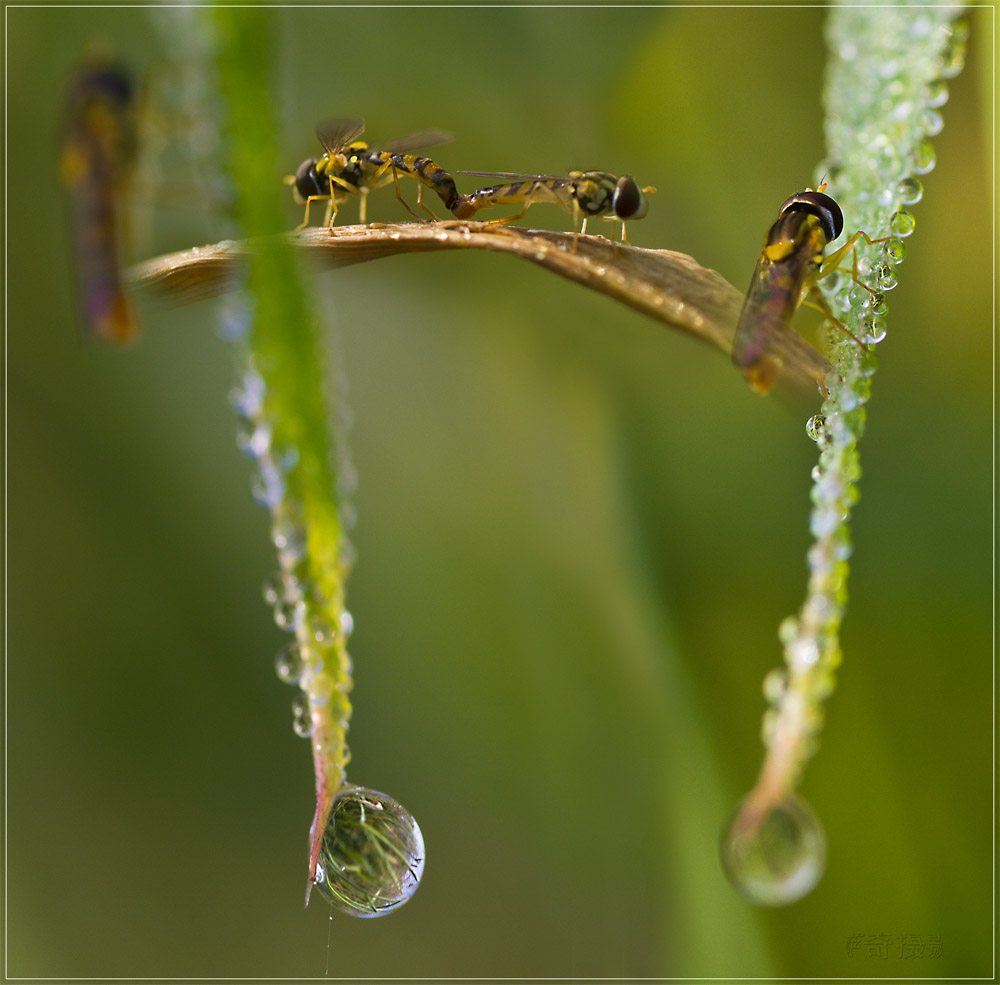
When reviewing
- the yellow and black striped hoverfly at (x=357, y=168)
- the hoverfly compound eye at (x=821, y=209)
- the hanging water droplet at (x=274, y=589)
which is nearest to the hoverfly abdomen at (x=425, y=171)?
the yellow and black striped hoverfly at (x=357, y=168)

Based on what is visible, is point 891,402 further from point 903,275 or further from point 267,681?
point 267,681

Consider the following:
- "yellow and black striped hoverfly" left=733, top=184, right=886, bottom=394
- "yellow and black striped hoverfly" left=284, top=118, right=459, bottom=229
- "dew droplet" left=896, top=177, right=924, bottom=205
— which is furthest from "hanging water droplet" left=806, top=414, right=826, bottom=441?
"yellow and black striped hoverfly" left=284, top=118, right=459, bottom=229

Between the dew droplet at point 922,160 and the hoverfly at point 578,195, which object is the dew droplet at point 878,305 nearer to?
the dew droplet at point 922,160

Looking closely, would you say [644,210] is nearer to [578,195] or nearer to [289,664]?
[578,195]

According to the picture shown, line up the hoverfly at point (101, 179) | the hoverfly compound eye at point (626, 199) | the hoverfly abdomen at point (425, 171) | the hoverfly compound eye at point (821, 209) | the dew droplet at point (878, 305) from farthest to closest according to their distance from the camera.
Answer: the hoverfly abdomen at point (425, 171) < the hoverfly compound eye at point (626, 199) < the hoverfly compound eye at point (821, 209) < the dew droplet at point (878, 305) < the hoverfly at point (101, 179)

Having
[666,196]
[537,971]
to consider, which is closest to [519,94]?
[666,196]

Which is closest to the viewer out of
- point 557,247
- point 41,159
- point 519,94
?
point 557,247
